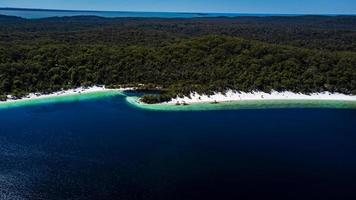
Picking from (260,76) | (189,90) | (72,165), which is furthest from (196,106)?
(72,165)

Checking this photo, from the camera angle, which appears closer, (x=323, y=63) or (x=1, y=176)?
(x=1, y=176)

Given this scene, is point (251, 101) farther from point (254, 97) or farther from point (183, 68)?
point (183, 68)

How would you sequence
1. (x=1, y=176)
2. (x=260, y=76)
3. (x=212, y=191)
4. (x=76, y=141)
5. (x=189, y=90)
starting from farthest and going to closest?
(x=260, y=76) < (x=189, y=90) < (x=76, y=141) < (x=1, y=176) < (x=212, y=191)

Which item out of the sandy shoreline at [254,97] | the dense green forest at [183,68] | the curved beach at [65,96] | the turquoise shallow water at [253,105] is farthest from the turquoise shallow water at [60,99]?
the sandy shoreline at [254,97]

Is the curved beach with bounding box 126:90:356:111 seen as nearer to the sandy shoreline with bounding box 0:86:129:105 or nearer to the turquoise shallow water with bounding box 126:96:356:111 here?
the turquoise shallow water with bounding box 126:96:356:111

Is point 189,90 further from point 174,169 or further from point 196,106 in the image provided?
point 174,169

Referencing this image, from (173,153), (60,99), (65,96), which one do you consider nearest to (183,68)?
(65,96)
